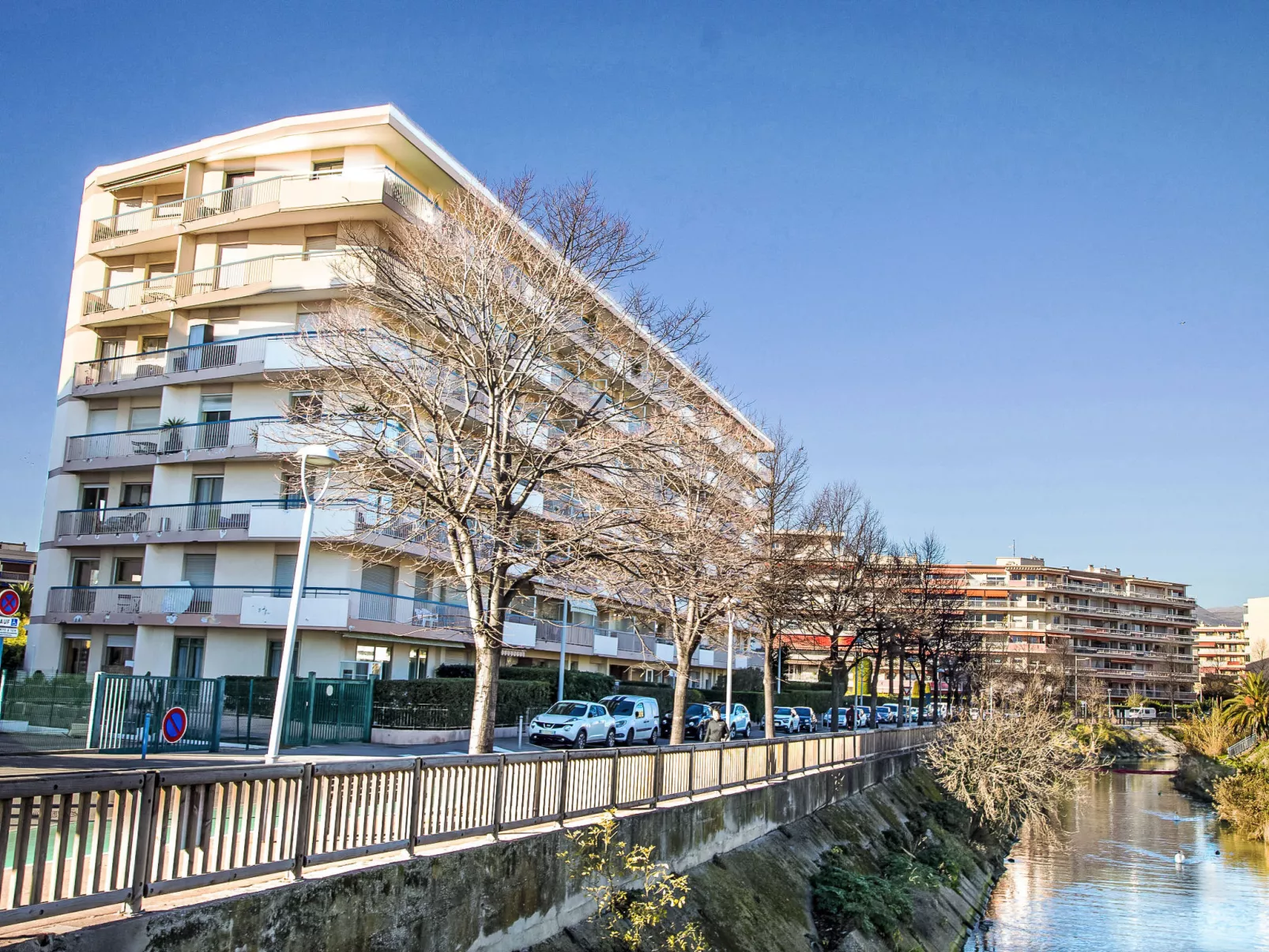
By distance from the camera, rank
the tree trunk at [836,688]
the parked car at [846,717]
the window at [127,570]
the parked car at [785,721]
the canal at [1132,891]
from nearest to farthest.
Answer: the canal at [1132,891]
the window at [127,570]
the tree trunk at [836,688]
the parked car at [785,721]
the parked car at [846,717]

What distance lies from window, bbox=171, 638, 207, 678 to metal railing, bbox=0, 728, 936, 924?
2643 cm

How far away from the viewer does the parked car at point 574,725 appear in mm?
30578

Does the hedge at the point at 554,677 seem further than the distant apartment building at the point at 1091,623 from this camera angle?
No

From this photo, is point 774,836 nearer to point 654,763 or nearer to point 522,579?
point 654,763

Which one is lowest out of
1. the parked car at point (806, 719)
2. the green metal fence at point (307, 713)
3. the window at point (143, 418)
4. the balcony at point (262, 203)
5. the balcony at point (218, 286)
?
the parked car at point (806, 719)

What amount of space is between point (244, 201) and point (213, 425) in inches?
308

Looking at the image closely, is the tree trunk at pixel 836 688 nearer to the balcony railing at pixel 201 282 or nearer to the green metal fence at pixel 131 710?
the balcony railing at pixel 201 282

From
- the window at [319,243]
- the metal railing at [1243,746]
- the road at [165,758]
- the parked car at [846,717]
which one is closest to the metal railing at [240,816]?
the road at [165,758]

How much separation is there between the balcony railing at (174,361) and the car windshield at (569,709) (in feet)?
45.5

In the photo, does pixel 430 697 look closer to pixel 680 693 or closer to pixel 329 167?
pixel 680 693

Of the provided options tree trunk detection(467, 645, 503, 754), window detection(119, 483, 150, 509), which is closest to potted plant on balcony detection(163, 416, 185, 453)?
window detection(119, 483, 150, 509)

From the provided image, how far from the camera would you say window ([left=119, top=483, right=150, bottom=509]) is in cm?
3859

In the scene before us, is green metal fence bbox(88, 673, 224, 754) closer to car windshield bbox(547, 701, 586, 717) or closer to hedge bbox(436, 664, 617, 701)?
car windshield bbox(547, 701, 586, 717)

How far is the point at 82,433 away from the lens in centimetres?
4031
